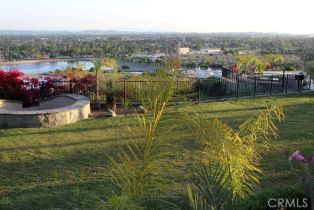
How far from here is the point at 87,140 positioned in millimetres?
8539

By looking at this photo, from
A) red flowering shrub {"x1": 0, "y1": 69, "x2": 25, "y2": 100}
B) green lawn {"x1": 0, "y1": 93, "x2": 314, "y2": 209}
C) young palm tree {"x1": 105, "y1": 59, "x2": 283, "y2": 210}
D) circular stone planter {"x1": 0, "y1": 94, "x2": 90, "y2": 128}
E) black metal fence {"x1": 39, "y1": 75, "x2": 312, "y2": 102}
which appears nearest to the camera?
young palm tree {"x1": 105, "y1": 59, "x2": 283, "y2": 210}

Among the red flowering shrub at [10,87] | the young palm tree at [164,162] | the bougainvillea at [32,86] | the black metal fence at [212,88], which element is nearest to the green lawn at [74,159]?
the young palm tree at [164,162]

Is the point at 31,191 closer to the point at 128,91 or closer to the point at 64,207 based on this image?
the point at 64,207

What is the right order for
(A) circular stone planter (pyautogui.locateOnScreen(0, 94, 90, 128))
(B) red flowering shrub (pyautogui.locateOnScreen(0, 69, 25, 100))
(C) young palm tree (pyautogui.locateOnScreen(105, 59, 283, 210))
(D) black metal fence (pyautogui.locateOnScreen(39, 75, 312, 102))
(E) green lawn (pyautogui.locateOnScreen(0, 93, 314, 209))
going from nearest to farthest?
1. (C) young palm tree (pyautogui.locateOnScreen(105, 59, 283, 210))
2. (E) green lawn (pyautogui.locateOnScreen(0, 93, 314, 209))
3. (A) circular stone planter (pyautogui.locateOnScreen(0, 94, 90, 128))
4. (B) red flowering shrub (pyautogui.locateOnScreen(0, 69, 25, 100))
5. (D) black metal fence (pyautogui.locateOnScreen(39, 75, 312, 102))

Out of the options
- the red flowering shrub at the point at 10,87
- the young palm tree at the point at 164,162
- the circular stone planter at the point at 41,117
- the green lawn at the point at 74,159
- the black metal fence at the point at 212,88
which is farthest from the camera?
the black metal fence at the point at 212,88

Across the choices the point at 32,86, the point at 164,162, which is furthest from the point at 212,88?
the point at 164,162

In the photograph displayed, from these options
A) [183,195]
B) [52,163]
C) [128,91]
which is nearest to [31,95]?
[128,91]

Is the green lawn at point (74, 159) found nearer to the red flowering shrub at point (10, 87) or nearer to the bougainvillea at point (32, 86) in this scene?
the bougainvillea at point (32, 86)

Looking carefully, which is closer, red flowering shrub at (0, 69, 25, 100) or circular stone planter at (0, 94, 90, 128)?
circular stone planter at (0, 94, 90, 128)

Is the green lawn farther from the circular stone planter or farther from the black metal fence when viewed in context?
the black metal fence

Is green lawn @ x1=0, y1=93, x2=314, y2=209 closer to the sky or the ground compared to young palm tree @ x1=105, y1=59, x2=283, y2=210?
closer to the ground

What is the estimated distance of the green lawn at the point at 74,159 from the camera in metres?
5.38

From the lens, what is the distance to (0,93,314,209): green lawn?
5.38 m

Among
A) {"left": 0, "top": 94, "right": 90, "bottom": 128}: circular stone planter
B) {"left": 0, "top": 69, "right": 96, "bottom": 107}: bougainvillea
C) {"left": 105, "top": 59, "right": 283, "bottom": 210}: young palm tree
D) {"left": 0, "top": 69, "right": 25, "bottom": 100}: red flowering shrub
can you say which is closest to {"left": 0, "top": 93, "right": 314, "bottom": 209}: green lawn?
{"left": 105, "top": 59, "right": 283, "bottom": 210}: young palm tree
